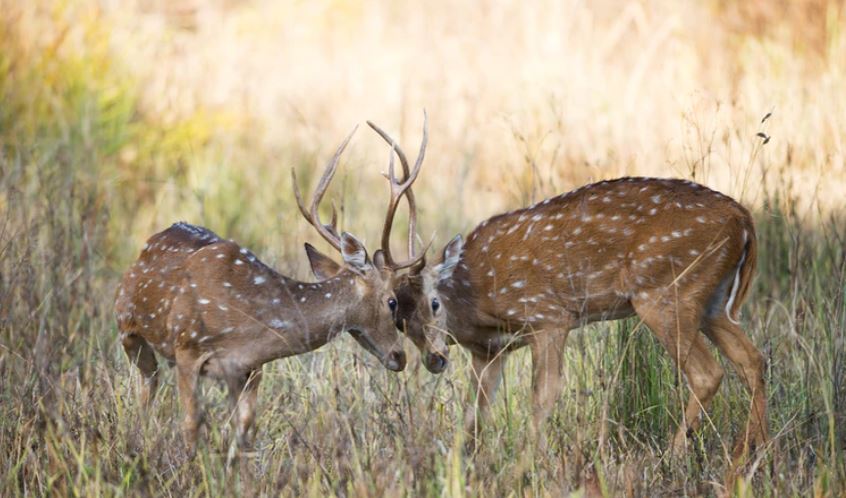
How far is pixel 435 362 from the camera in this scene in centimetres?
590

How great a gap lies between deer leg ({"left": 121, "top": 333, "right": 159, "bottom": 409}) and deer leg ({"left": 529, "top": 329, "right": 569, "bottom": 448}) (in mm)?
1606

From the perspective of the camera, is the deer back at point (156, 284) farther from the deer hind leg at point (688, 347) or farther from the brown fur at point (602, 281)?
the deer hind leg at point (688, 347)

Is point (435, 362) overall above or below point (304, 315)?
below

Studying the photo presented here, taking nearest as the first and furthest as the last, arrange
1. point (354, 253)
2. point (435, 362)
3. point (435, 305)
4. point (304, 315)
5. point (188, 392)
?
point (188, 392)
point (304, 315)
point (354, 253)
point (435, 362)
point (435, 305)

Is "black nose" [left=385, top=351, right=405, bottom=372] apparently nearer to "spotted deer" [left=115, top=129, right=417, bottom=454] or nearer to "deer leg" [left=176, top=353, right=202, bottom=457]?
"spotted deer" [left=115, top=129, right=417, bottom=454]

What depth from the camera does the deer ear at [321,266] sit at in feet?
19.7

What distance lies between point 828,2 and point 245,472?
8196mm

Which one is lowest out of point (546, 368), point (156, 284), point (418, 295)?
point (546, 368)

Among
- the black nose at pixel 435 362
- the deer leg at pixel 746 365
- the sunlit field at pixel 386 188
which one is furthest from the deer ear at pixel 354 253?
the deer leg at pixel 746 365

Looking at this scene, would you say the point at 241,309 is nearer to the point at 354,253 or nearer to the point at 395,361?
the point at 354,253

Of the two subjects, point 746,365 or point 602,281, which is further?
point 602,281

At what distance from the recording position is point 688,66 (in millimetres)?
11438

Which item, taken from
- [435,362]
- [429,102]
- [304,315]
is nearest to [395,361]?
[435,362]

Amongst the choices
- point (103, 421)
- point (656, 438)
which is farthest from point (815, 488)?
point (103, 421)
